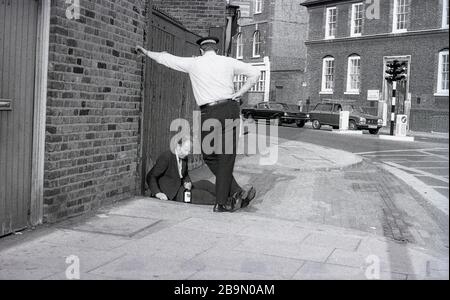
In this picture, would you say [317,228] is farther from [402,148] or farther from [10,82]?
[402,148]

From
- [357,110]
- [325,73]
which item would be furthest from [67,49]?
[325,73]

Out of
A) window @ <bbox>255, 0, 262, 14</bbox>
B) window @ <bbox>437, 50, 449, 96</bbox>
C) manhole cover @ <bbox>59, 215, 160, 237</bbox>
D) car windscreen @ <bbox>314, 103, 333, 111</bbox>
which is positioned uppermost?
window @ <bbox>255, 0, 262, 14</bbox>

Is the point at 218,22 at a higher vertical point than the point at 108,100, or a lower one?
higher

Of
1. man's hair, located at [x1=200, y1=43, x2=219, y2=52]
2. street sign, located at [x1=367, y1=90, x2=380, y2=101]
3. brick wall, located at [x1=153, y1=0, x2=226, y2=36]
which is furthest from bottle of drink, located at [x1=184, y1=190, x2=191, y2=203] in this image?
street sign, located at [x1=367, y1=90, x2=380, y2=101]

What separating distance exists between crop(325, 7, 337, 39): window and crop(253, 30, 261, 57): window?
37.6 feet

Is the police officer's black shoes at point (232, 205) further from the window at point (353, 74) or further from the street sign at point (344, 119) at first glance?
the window at point (353, 74)

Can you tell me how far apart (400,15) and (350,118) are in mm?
9296

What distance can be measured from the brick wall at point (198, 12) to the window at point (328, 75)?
90.1 ft

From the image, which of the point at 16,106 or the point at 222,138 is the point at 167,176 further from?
the point at 16,106

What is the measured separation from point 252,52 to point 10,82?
4676 cm

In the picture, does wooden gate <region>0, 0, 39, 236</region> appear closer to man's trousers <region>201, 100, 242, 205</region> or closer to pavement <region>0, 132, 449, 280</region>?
pavement <region>0, 132, 449, 280</region>

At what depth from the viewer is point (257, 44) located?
5000 cm

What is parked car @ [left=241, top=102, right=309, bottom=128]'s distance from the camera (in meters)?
32.5

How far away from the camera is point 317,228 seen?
19.1ft
